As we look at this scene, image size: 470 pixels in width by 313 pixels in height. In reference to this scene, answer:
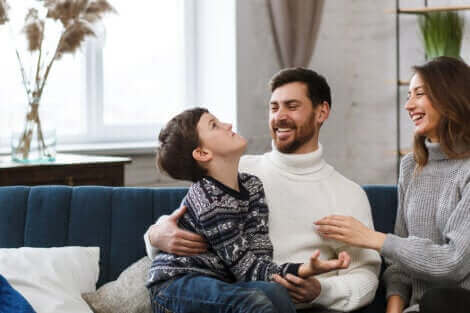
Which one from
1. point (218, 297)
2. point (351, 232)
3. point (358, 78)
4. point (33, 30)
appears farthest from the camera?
point (358, 78)

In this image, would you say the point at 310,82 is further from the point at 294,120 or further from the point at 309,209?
the point at 309,209

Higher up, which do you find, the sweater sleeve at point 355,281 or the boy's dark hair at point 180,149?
the boy's dark hair at point 180,149

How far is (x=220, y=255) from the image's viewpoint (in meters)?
2.18

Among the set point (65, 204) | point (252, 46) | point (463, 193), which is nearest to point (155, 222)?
point (65, 204)

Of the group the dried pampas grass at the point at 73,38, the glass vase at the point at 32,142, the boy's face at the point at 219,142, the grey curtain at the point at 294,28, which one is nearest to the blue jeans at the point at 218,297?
the boy's face at the point at 219,142

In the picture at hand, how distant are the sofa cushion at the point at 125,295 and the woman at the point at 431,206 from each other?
57 centimetres

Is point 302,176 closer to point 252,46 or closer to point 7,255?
point 7,255

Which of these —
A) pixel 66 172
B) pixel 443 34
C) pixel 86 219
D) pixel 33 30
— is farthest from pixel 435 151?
pixel 443 34

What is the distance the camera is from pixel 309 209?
2469 millimetres

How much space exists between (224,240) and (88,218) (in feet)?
2.05

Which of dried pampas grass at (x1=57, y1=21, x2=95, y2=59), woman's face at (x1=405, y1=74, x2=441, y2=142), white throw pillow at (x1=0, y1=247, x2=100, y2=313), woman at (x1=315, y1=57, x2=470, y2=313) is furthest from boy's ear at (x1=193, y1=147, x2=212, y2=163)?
dried pampas grass at (x1=57, y1=21, x2=95, y2=59)

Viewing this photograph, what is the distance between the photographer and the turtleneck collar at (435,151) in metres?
2.38

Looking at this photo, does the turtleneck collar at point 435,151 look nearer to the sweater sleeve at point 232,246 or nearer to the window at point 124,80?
the sweater sleeve at point 232,246

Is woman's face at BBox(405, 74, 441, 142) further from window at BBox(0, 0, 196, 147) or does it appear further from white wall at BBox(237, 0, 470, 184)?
window at BBox(0, 0, 196, 147)
